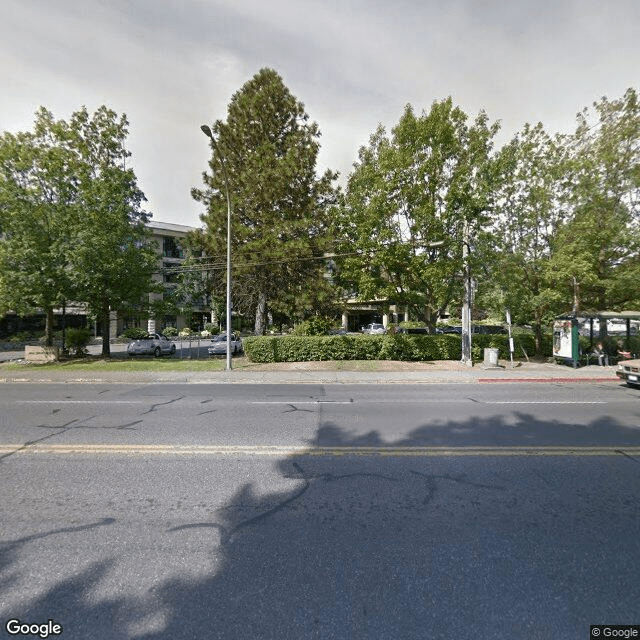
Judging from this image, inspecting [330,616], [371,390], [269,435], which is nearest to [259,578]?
[330,616]

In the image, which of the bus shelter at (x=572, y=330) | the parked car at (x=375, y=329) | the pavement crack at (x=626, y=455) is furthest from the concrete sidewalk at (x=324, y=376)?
the parked car at (x=375, y=329)

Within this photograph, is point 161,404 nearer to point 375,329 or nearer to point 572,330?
point 572,330

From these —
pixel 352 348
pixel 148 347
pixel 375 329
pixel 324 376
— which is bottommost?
pixel 324 376

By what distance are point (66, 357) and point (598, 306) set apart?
30.0 meters

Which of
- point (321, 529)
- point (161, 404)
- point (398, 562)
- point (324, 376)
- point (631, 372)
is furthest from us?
point (324, 376)

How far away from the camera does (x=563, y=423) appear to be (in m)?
6.56

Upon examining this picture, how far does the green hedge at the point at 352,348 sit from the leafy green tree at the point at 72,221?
296 inches

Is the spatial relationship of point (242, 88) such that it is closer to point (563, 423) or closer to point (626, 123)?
point (626, 123)

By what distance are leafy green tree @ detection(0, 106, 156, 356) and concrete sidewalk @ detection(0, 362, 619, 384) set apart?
410 centimetres

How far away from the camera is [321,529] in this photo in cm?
316

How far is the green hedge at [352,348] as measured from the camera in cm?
1652

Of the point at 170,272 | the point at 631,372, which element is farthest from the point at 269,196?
the point at 631,372

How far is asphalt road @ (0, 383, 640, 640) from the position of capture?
87.9 inches

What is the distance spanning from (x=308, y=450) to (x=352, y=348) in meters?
11.7
